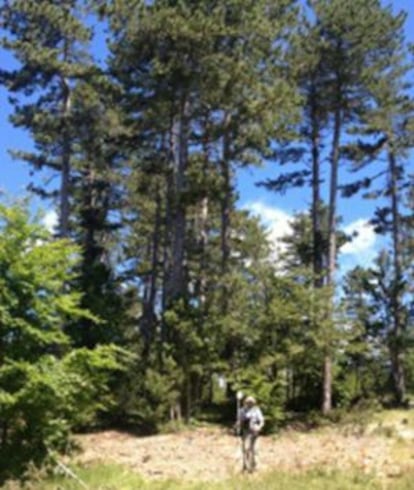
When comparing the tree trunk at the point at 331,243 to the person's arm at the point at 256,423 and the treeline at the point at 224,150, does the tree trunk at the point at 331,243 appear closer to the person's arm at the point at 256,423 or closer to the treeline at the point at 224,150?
the treeline at the point at 224,150

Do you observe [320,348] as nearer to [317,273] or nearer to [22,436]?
[317,273]

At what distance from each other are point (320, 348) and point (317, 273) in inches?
126

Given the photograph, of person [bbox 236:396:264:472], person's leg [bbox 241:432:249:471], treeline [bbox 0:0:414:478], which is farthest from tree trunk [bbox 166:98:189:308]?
person's leg [bbox 241:432:249:471]

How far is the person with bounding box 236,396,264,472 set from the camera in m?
14.4

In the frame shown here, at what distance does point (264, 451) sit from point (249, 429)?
9.76 ft

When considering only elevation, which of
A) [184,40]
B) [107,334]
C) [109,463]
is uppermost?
[184,40]

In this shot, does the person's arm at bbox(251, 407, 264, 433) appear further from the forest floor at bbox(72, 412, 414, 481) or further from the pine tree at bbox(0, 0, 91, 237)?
the pine tree at bbox(0, 0, 91, 237)

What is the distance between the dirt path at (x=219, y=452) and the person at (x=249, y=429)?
278 millimetres

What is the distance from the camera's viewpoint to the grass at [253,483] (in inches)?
456

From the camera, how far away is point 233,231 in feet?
117

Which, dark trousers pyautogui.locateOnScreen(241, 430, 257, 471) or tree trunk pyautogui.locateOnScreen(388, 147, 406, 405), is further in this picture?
tree trunk pyautogui.locateOnScreen(388, 147, 406, 405)

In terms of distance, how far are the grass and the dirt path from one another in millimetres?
834

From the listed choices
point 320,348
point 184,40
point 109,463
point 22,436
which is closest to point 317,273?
point 320,348

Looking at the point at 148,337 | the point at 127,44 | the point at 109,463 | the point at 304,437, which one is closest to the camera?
the point at 109,463
